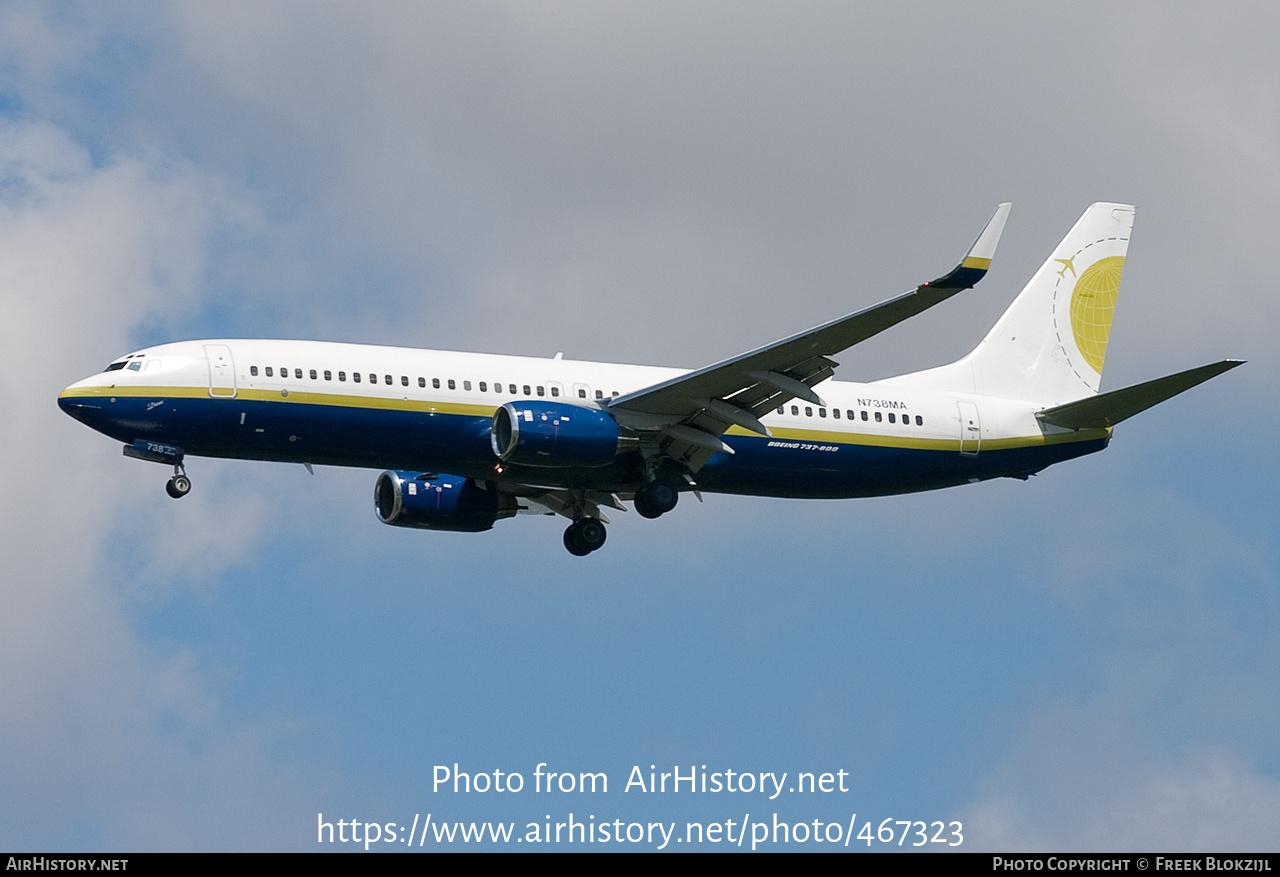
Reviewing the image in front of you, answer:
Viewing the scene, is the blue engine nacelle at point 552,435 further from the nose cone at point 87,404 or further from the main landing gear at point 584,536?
the nose cone at point 87,404

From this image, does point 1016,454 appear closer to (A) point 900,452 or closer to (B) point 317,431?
(A) point 900,452

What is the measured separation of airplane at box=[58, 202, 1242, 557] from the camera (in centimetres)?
4281

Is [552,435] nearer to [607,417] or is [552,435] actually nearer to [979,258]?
[607,417]

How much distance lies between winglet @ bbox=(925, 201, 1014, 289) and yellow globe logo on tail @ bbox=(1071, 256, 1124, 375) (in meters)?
16.5

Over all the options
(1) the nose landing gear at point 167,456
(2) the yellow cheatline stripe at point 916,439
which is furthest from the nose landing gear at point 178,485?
(2) the yellow cheatline stripe at point 916,439

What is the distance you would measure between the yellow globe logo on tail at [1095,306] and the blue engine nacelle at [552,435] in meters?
17.4

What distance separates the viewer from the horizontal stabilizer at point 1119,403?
44.1 m

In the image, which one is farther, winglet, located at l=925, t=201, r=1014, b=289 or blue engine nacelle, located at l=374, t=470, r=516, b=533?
blue engine nacelle, located at l=374, t=470, r=516, b=533

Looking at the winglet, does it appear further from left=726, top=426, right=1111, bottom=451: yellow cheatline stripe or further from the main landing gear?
the main landing gear

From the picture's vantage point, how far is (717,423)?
45.7m

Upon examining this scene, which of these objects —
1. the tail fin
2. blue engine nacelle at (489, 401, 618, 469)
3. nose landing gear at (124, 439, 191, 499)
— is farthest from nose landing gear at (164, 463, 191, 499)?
the tail fin

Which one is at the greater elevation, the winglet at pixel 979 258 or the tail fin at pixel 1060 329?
the tail fin at pixel 1060 329

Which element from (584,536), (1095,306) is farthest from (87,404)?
(1095,306)
